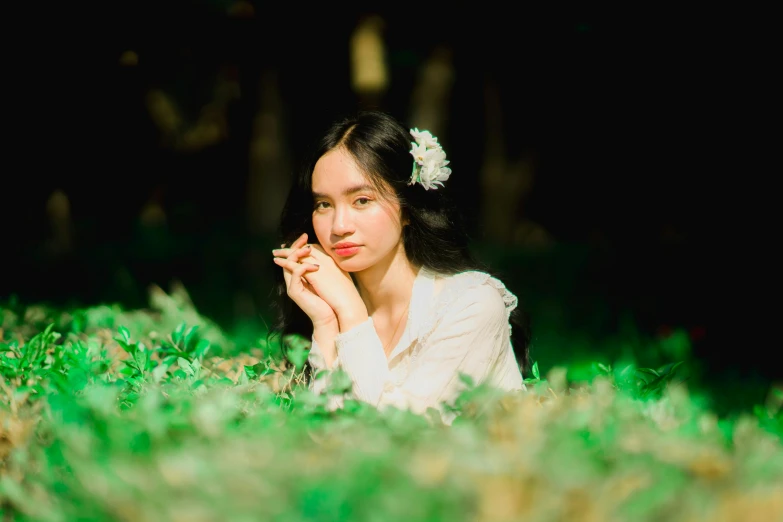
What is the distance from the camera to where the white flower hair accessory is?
308 cm

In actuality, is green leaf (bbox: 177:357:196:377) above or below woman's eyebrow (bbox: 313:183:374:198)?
below

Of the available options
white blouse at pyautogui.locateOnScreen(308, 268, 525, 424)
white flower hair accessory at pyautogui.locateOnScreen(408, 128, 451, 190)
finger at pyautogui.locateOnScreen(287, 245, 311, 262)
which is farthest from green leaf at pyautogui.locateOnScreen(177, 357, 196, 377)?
white flower hair accessory at pyautogui.locateOnScreen(408, 128, 451, 190)

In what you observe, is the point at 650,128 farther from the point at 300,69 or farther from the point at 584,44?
the point at 300,69

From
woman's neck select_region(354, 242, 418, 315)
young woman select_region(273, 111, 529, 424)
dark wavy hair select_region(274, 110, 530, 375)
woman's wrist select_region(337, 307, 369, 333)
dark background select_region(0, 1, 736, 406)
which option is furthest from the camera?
dark background select_region(0, 1, 736, 406)

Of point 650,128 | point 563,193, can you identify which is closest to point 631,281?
point 650,128

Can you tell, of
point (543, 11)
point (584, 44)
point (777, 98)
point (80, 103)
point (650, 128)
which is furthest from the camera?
point (650, 128)

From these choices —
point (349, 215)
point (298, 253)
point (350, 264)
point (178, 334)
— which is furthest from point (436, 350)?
point (178, 334)

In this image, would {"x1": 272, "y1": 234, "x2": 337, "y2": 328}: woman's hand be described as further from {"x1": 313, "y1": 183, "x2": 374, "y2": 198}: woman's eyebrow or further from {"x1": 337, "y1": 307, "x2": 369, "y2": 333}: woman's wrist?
{"x1": 313, "y1": 183, "x2": 374, "y2": 198}: woman's eyebrow

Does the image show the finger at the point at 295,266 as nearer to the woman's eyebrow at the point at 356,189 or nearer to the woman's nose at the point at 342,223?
the woman's nose at the point at 342,223

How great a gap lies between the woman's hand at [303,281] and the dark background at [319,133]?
0.60 m

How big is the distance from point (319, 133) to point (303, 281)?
60cm

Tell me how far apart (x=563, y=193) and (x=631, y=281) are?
5045mm

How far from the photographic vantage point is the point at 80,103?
579 cm

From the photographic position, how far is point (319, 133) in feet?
10.5
